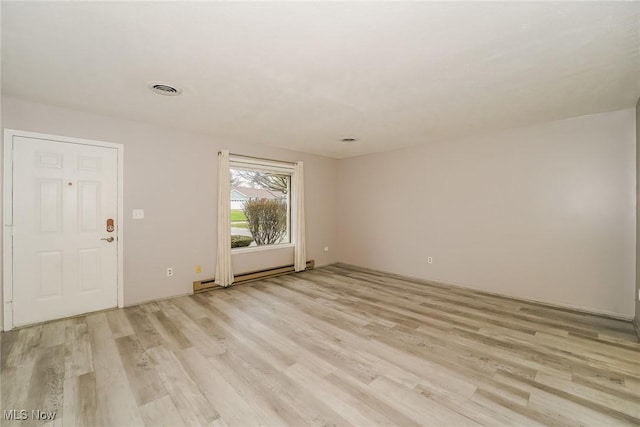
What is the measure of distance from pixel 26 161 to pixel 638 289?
702 cm

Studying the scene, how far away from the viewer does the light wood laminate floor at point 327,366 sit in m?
1.77

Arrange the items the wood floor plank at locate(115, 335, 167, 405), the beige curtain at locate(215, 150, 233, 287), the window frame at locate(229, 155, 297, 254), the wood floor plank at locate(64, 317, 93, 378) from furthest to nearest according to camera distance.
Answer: the window frame at locate(229, 155, 297, 254)
the beige curtain at locate(215, 150, 233, 287)
the wood floor plank at locate(64, 317, 93, 378)
the wood floor plank at locate(115, 335, 167, 405)

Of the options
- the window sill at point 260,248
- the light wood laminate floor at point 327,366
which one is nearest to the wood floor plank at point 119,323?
the light wood laminate floor at point 327,366

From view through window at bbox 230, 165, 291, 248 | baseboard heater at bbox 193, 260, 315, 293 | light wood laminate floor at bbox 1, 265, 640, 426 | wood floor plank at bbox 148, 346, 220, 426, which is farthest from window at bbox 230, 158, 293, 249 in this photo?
wood floor plank at bbox 148, 346, 220, 426

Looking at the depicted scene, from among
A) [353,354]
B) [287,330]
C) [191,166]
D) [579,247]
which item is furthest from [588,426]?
[191,166]

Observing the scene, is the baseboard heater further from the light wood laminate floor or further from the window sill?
the light wood laminate floor

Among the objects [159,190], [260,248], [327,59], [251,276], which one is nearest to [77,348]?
[159,190]

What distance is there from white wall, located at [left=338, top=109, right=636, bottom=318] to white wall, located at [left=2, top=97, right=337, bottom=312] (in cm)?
284

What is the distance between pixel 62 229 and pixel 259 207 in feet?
9.48

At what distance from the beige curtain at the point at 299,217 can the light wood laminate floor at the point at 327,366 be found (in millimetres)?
1961

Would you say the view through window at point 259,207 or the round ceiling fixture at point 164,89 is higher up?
the round ceiling fixture at point 164,89

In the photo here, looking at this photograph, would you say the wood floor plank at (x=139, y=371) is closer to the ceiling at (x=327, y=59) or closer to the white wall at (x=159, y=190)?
the white wall at (x=159, y=190)

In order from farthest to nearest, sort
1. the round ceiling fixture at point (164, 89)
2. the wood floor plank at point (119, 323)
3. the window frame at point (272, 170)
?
1. the window frame at point (272, 170)
2. the wood floor plank at point (119, 323)
3. the round ceiling fixture at point (164, 89)

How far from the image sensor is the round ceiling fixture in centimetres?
259
